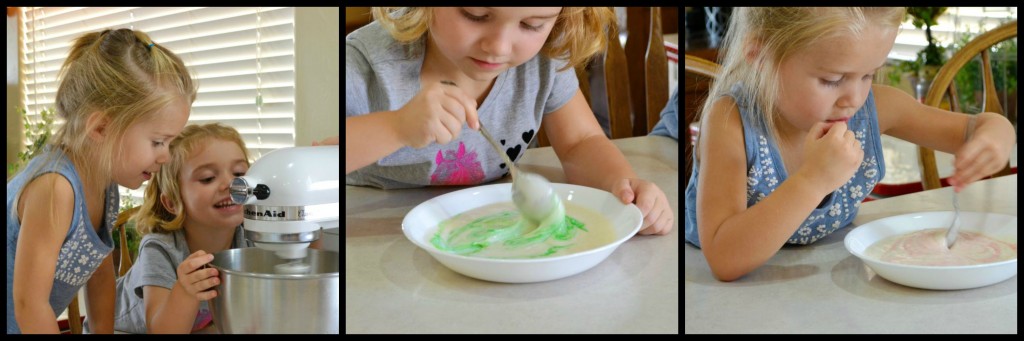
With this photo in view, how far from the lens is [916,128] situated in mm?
822

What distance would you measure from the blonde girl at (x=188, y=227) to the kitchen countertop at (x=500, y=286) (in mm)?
126

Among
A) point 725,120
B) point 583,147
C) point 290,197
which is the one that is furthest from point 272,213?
point 725,120

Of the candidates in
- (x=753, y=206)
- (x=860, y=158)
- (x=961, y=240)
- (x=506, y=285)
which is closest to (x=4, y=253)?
(x=506, y=285)

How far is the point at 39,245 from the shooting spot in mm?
863

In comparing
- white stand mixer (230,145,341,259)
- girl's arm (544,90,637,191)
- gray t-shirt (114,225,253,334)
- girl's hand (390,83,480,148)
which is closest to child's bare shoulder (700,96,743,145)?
girl's arm (544,90,637,191)

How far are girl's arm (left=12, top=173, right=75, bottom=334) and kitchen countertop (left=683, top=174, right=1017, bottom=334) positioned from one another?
2.05 ft

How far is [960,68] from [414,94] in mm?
546

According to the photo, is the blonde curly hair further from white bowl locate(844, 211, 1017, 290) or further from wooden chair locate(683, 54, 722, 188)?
white bowl locate(844, 211, 1017, 290)

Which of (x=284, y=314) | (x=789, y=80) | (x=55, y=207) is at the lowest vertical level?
(x=284, y=314)

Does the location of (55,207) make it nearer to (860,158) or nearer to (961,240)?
(860,158)

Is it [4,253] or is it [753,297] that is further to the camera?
[4,253]

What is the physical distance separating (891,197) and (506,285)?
39cm

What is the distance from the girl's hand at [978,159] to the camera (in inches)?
32.3

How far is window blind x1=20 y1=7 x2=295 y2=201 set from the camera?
0.86 metres
